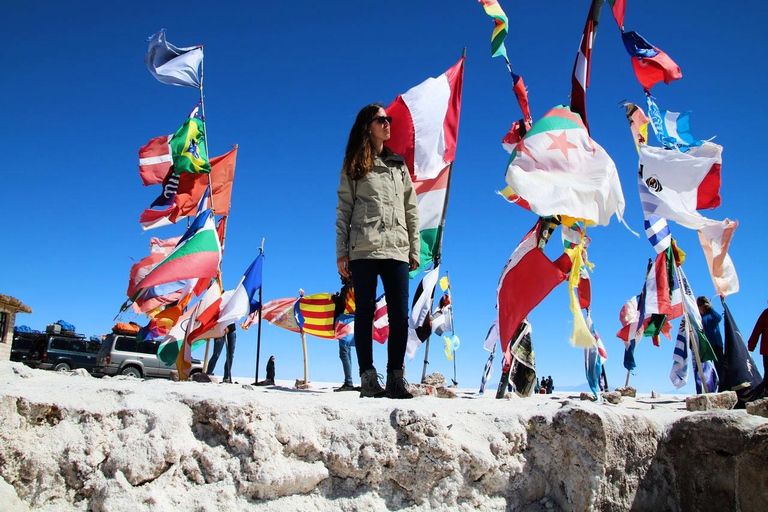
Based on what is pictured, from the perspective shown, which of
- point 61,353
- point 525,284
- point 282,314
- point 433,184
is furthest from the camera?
point 61,353

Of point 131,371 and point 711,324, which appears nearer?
point 711,324

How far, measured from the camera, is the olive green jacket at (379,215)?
10.3 ft

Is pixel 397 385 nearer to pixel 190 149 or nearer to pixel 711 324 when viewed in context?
pixel 711 324

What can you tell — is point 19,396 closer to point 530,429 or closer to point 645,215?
point 530,429

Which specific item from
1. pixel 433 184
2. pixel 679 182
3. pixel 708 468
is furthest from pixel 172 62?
pixel 708 468

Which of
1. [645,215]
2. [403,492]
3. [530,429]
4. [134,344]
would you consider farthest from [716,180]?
[134,344]

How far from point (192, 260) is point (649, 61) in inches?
258

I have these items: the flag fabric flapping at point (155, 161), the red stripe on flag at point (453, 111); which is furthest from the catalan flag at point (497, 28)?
the flag fabric flapping at point (155, 161)

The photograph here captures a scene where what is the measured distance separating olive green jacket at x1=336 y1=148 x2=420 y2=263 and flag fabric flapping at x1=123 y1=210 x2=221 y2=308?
3.85m

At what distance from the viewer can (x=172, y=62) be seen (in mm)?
9648

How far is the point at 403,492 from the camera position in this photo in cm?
200

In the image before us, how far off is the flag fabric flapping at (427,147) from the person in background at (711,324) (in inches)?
211

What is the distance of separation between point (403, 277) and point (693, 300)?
24.9ft

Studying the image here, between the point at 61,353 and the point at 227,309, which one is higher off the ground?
the point at 227,309
